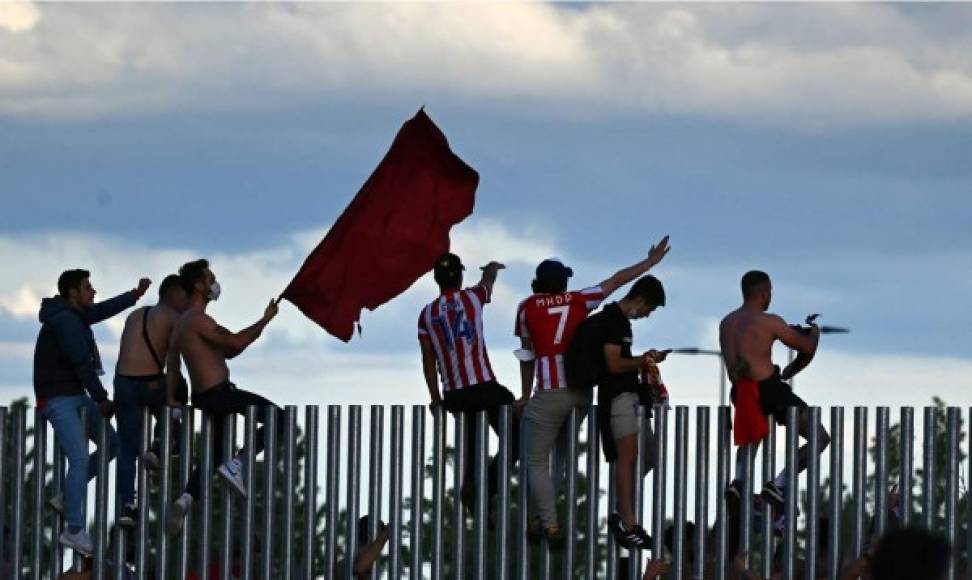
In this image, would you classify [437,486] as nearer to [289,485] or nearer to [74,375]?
[289,485]

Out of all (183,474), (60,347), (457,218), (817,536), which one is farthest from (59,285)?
(817,536)

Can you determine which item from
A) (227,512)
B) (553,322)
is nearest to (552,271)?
(553,322)

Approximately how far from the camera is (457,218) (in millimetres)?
17547

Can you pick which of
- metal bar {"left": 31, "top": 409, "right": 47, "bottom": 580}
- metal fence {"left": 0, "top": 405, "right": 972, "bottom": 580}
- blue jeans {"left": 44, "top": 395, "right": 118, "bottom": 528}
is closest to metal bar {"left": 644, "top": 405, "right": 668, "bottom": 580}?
metal fence {"left": 0, "top": 405, "right": 972, "bottom": 580}

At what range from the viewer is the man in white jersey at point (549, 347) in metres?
15.4

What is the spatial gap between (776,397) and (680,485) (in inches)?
41.8

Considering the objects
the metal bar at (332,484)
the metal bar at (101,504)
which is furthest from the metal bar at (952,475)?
the metal bar at (101,504)

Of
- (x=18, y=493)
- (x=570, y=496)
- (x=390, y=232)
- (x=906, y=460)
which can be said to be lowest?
(x=18, y=493)

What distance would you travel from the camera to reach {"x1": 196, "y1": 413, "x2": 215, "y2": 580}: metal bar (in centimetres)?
1706

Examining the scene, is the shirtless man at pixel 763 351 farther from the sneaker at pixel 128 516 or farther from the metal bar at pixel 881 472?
the sneaker at pixel 128 516

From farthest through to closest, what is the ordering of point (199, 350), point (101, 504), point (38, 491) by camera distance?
point (38, 491) < point (101, 504) < point (199, 350)

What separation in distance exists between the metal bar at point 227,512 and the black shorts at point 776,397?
Answer: 4.25 m

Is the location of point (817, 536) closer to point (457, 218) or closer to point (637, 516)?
point (637, 516)

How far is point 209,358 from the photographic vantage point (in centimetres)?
1616
